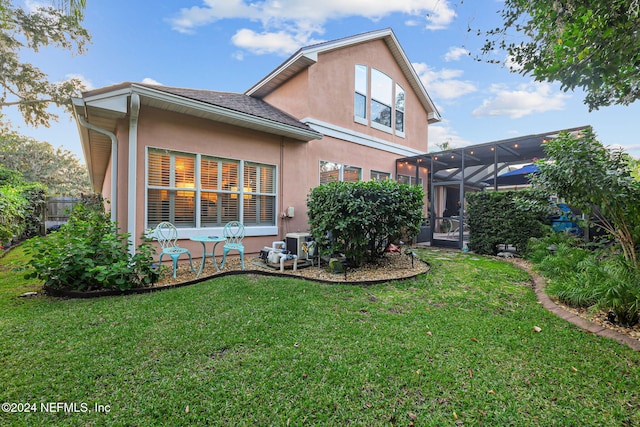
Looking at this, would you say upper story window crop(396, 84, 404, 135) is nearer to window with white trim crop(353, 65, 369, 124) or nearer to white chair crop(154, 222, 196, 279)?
window with white trim crop(353, 65, 369, 124)

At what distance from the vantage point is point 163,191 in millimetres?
5906

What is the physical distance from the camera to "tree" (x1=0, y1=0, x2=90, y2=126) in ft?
40.2

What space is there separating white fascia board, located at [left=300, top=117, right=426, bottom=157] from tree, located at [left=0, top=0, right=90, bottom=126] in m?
11.5

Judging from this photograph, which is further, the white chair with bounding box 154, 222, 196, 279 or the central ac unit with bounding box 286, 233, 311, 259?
the central ac unit with bounding box 286, 233, 311, 259

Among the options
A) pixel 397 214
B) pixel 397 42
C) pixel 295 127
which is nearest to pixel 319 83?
pixel 295 127

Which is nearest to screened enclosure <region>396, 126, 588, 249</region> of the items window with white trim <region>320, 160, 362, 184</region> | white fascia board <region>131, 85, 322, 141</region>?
window with white trim <region>320, 160, 362, 184</region>

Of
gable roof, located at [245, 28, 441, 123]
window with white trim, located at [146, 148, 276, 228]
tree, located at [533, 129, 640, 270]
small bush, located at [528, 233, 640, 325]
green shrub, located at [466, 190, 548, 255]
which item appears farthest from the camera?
gable roof, located at [245, 28, 441, 123]

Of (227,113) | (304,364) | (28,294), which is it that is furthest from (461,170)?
(28,294)

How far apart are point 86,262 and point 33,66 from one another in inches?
653

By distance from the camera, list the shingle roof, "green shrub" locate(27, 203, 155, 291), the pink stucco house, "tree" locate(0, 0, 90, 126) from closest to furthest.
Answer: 1. "green shrub" locate(27, 203, 155, 291)
2. the pink stucco house
3. the shingle roof
4. "tree" locate(0, 0, 90, 126)

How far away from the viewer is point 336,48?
29.8 ft

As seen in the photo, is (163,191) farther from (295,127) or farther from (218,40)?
(218,40)

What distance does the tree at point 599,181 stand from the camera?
3.76 m

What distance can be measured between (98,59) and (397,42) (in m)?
13.4
